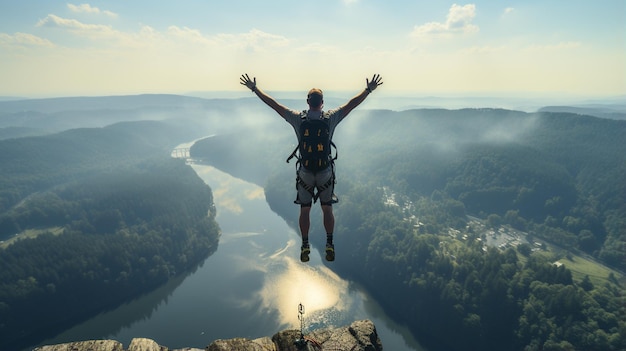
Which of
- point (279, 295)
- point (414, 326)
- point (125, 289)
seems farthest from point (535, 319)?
point (125, 289)

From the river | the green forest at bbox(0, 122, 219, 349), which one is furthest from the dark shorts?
the green forest at bbox(0, 122, 219, 349)

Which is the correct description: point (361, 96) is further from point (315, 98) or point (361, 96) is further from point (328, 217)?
point (328, 217)

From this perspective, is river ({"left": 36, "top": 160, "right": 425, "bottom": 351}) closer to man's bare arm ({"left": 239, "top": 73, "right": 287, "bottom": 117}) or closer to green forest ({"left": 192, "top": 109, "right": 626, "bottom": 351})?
green forest ({"left": 192, "top": 109, "right": 626, "bottom": 351})

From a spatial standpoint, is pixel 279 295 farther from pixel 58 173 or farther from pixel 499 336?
pixel 58 173

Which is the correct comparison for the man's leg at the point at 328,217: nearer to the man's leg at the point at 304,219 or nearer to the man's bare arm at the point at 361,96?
the man's leg at the point at 304,219

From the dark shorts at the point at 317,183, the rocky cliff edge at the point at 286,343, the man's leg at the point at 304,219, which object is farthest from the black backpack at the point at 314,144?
the rocky cliff edge at the point at 286,343

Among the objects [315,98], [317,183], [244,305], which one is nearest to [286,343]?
[317,183]
